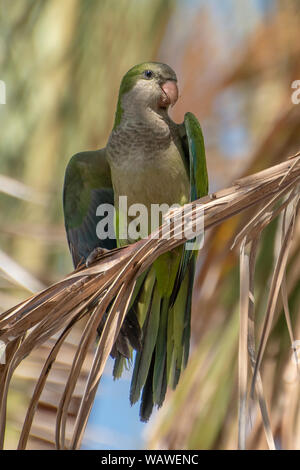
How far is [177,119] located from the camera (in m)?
5.31

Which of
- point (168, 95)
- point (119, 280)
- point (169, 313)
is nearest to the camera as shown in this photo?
point (119, 280)

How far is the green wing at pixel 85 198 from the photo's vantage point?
275cm

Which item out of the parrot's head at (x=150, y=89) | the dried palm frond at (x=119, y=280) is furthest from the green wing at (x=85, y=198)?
the dried palm frond at (x=119, y=280)

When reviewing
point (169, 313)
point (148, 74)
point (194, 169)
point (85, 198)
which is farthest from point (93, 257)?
point (148, 74)

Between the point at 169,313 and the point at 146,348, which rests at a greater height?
the point at 169,313

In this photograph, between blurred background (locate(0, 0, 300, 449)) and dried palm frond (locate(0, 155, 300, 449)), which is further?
blurred background (locate(0, 0, 300, 449))

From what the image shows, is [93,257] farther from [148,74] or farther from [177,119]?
[177,119]

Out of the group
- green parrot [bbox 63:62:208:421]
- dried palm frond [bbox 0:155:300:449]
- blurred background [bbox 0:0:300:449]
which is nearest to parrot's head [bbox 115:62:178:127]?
green parrot [bbox 63:62:208:421]

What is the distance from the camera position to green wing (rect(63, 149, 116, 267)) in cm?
275

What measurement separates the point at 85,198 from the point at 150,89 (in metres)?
0.53

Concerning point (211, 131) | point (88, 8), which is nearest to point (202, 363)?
point (88, 8)

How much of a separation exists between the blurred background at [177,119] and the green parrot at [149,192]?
0.63 feet

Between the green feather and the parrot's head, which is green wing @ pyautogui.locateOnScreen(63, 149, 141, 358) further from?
the green feather

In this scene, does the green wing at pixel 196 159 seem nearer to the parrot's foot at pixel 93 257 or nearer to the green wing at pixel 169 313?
the green wing at pixel 169 313
